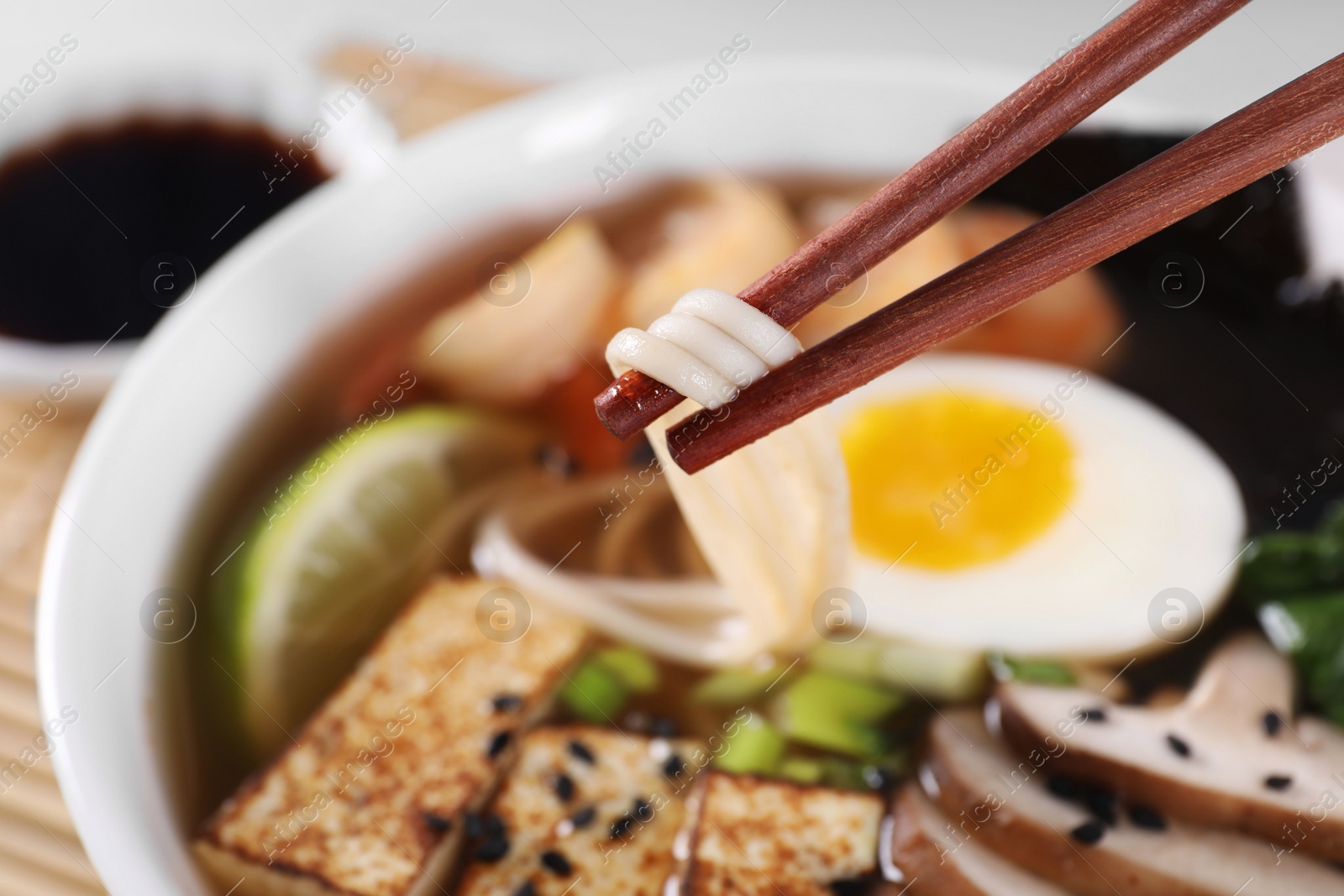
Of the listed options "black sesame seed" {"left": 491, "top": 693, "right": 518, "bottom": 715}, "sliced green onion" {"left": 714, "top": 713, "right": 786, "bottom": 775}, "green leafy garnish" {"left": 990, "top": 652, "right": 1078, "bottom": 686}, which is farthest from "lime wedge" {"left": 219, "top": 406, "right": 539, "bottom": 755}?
"green leafy garnish" {"left": 990, "top": 652, "right": 1078, "bottom": 686}

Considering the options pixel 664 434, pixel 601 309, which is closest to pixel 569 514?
pixel 601 309

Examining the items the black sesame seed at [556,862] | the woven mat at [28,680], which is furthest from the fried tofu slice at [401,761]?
the woven mat at [28,680]

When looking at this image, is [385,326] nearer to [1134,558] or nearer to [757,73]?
[757,73]

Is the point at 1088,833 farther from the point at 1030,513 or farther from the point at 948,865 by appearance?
the point at 1030,513

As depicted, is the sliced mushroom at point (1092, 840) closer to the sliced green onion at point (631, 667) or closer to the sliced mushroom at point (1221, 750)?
the sliced mushroom at point (1221, 750)

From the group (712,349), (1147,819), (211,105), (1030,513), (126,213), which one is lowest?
(1147,819)

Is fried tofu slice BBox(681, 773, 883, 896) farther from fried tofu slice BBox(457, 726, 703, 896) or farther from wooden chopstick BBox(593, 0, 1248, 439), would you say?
wooden chopstick BBox(593, 0, 1248, 439)

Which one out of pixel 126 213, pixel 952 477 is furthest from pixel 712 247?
pixel 126 213
